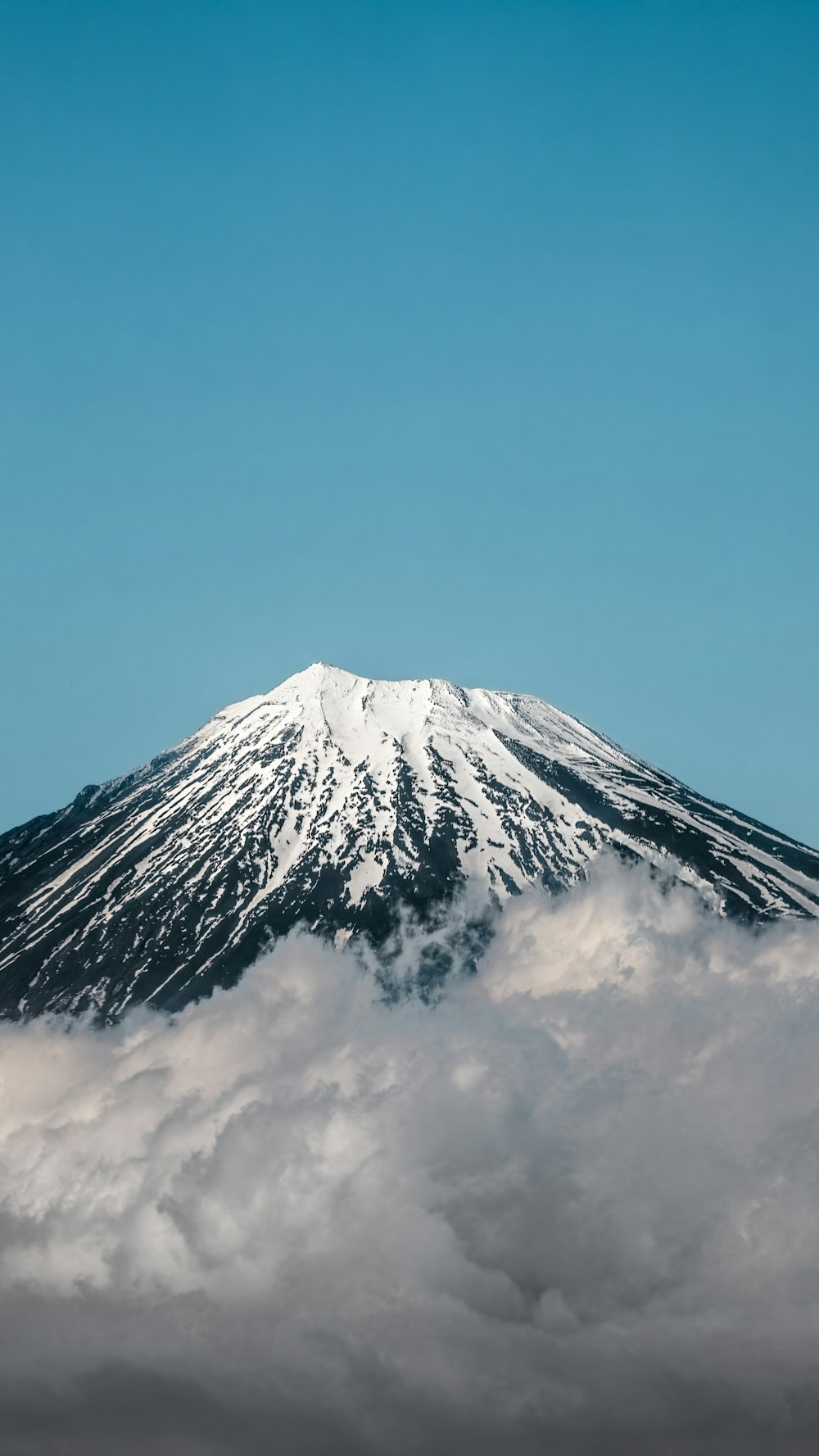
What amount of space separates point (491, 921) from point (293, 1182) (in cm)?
4553

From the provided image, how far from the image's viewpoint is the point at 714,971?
177m

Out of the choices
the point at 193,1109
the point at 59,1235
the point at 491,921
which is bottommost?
the point at 59,1235

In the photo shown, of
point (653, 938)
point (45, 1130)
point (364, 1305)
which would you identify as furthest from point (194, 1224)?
point (653, 938)

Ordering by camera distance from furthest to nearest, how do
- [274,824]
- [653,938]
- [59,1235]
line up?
[274,824] < [653,938] < [59,1235]

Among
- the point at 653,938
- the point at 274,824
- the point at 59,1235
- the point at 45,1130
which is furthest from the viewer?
the point at 274,824

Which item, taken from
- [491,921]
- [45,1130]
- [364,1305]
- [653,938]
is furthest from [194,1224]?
[653,938]

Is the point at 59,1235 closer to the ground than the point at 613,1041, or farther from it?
closer to the ground

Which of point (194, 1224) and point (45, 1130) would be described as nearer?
point (45, 1130)

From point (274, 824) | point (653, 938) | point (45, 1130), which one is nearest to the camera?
point (45, 1130)

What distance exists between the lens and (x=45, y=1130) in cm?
15475

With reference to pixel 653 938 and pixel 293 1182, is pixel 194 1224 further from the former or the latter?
pixel 653 938

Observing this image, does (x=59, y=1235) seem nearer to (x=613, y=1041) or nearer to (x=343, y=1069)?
(x=343, y=1069)

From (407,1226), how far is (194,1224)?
2788cm

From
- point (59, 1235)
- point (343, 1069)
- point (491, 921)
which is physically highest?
point (491, 921)
